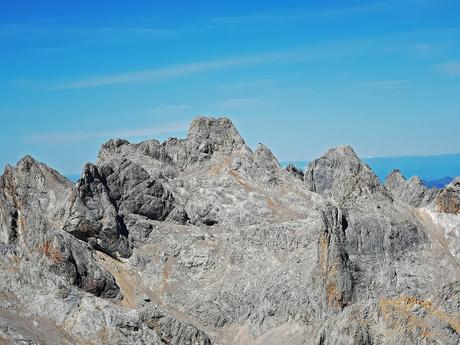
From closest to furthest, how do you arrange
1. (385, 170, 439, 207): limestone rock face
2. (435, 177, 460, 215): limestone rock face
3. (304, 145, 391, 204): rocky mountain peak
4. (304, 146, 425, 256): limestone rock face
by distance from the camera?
1. (304, 146, 425, 256): limestone rock face
2. (435, 177, 460, 215): limestone rock face
3. (304, 145, 391, 204): rocky mountain peak
4. (385, 170, 439, 207): limestone rock face

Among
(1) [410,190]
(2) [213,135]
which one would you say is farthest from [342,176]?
(1) [410,190]

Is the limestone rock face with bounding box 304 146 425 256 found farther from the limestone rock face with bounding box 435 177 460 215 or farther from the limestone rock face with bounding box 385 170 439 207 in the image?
the limestone rock face with bounding box 385 170 439 207

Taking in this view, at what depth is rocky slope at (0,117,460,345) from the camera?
70812mm

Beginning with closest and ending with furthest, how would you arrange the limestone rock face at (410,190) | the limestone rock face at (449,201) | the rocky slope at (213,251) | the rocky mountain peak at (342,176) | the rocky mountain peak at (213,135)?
the rocky slope at (213,251)
the limestone rock face at (449,201)
the rocky mountain peak at (342,176)
the rocky mountain peak at (213,135)
the limestone rock face at (410,190)

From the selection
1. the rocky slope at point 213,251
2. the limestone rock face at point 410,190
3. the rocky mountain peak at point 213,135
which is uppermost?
the rocky mountain peak at point 213,135

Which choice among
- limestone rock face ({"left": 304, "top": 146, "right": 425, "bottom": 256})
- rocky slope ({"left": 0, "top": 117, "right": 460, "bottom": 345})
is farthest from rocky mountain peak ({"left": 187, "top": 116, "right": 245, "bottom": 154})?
limestone rock face ({"left": 304, "top": 146, "right": 425, "bottom": 256})

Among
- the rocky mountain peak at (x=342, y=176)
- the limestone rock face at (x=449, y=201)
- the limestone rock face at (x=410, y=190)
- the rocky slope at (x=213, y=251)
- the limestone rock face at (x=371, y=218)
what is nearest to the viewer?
the rocky slope at (x=213, y=251)

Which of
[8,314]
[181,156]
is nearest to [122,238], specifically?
[181,156]

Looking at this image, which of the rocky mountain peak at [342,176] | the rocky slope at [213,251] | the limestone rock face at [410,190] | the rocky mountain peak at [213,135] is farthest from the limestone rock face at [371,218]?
the limestone rock face at [410,190]

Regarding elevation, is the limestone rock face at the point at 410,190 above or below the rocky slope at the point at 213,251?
above

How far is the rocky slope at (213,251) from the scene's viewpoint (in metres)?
70.8

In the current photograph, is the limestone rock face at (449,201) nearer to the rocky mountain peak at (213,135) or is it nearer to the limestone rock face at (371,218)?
the limestone rock face at (371,218)

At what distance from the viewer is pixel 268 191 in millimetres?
113125

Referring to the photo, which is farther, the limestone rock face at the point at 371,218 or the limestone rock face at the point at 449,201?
the limestone rock face at the point at 449,201
